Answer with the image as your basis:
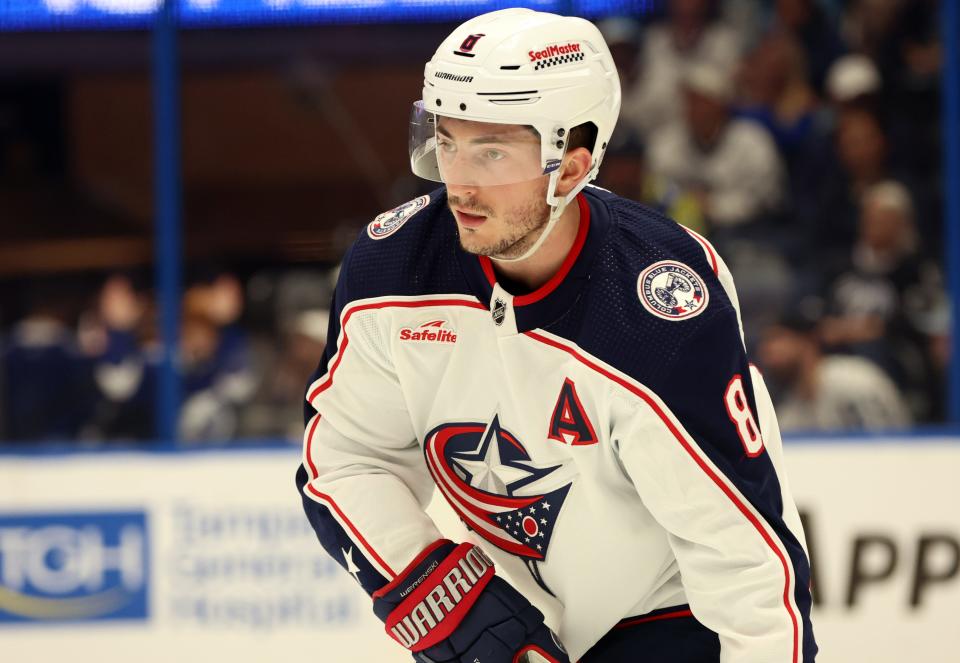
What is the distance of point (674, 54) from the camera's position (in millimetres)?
4457

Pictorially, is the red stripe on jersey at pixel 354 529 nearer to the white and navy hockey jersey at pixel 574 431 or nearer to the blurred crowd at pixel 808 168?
the white and navy hockey jersey at pixel 574 431

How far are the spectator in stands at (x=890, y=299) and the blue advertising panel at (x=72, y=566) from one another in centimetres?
221

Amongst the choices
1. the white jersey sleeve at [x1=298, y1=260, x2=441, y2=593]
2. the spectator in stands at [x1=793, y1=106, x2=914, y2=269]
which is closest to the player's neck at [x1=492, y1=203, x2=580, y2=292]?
the white jersey sleeve at [x1=298, y1=260, x2=441, y2=593]

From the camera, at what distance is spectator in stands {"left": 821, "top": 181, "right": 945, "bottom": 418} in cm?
395

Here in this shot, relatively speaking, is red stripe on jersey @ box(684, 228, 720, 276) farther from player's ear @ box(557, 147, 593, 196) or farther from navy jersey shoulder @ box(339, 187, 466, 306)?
navy jersey shoulder @ box(339, 187, 466, 306)

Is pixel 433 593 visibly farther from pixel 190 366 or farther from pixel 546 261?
pixel 190 366

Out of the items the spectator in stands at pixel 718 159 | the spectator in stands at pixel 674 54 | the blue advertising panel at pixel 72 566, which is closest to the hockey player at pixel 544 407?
the blue advertising panel at pixel 72 566

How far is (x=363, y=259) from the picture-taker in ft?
6.34

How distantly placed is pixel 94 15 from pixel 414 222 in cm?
341

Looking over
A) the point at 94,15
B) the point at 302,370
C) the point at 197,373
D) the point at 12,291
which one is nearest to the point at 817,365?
the point at 302,370

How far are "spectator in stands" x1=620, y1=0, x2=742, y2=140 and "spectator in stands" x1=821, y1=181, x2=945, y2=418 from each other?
71 cm

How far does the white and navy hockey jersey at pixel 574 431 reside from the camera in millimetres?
1688

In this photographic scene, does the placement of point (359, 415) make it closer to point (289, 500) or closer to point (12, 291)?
point (289, 500)

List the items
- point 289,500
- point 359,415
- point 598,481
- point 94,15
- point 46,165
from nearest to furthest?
1. point 598,481
2. point 359,415
3. point 289,500
4. point 94,15
5. point 46,165
